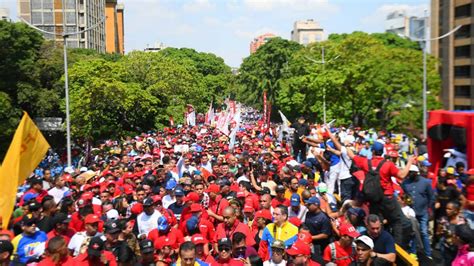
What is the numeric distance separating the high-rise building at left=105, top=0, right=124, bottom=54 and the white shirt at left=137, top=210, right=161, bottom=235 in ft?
384

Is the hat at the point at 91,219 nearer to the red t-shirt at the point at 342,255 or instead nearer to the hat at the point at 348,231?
the red t-shirt at the point at 342,255

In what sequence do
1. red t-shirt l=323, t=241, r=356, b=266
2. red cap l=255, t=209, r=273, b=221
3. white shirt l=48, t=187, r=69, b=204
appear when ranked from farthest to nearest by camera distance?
white shirt l=48, t=187, r=69, b=204
red cap l=255, t=209, r=273, b=221
red t-shirt l=323, t=241, r=356, b=266

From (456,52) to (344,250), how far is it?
170 ft

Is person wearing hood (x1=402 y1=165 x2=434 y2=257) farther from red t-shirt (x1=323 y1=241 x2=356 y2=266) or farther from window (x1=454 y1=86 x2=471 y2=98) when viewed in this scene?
window (x1=454 y1=86 x2=471 y2=98)

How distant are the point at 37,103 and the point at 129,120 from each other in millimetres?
7967

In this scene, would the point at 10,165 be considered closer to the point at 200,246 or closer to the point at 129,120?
the point at 200,246

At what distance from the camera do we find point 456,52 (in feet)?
177

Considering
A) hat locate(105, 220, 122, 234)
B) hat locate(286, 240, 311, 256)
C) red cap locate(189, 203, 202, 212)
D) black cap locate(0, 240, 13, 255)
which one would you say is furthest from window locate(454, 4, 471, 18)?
black cap locate(0, 240, 13, 255)

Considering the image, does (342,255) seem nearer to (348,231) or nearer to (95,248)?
(348,231)

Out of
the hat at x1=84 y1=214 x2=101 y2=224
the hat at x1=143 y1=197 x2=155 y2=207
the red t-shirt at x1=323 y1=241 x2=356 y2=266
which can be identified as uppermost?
the hat at x1=143 y1=197 x2=155 y2=207

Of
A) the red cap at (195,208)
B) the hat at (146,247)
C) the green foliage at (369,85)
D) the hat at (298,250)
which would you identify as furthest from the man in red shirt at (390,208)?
the green foliage at (369,85)

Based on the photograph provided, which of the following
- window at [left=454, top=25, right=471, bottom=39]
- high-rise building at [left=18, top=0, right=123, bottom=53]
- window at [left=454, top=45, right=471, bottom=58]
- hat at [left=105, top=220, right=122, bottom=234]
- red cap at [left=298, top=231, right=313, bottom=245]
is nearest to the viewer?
hat at [left=105, top=220, right=122, bottom=234]

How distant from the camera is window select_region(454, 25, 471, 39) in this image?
170ft

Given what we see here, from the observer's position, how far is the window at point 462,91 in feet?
173
